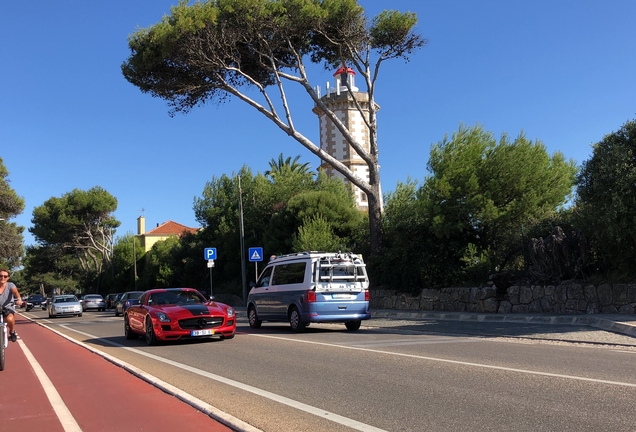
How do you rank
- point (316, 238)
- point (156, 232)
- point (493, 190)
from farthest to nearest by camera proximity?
point (156, 232) → point (316, 238) → point (493, 190)

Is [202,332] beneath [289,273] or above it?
beneath

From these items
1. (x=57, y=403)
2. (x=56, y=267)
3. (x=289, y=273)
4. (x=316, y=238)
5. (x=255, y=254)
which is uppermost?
(x=56, y=267)

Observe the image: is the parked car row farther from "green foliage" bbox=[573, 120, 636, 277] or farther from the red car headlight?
"green foliage" bbox=[573, 120, 636, 277]

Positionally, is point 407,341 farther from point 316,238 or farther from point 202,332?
point 316,238

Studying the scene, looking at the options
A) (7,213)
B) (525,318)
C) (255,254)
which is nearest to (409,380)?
(525,318)

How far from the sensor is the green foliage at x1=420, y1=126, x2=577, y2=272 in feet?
69.9

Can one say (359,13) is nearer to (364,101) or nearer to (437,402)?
(437,402)

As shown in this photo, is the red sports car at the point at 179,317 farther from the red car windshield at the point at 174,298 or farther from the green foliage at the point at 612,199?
the green foliage at the point at 612,199

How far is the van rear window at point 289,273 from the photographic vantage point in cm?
1681

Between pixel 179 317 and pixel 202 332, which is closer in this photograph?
pixel 179 317

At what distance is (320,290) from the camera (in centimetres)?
1628

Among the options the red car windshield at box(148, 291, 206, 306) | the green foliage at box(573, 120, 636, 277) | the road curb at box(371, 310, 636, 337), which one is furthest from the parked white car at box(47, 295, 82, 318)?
the green foliage at box(573, 120, 636, 277)

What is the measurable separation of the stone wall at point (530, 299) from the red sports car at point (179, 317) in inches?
366

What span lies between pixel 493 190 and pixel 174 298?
1213 cm
